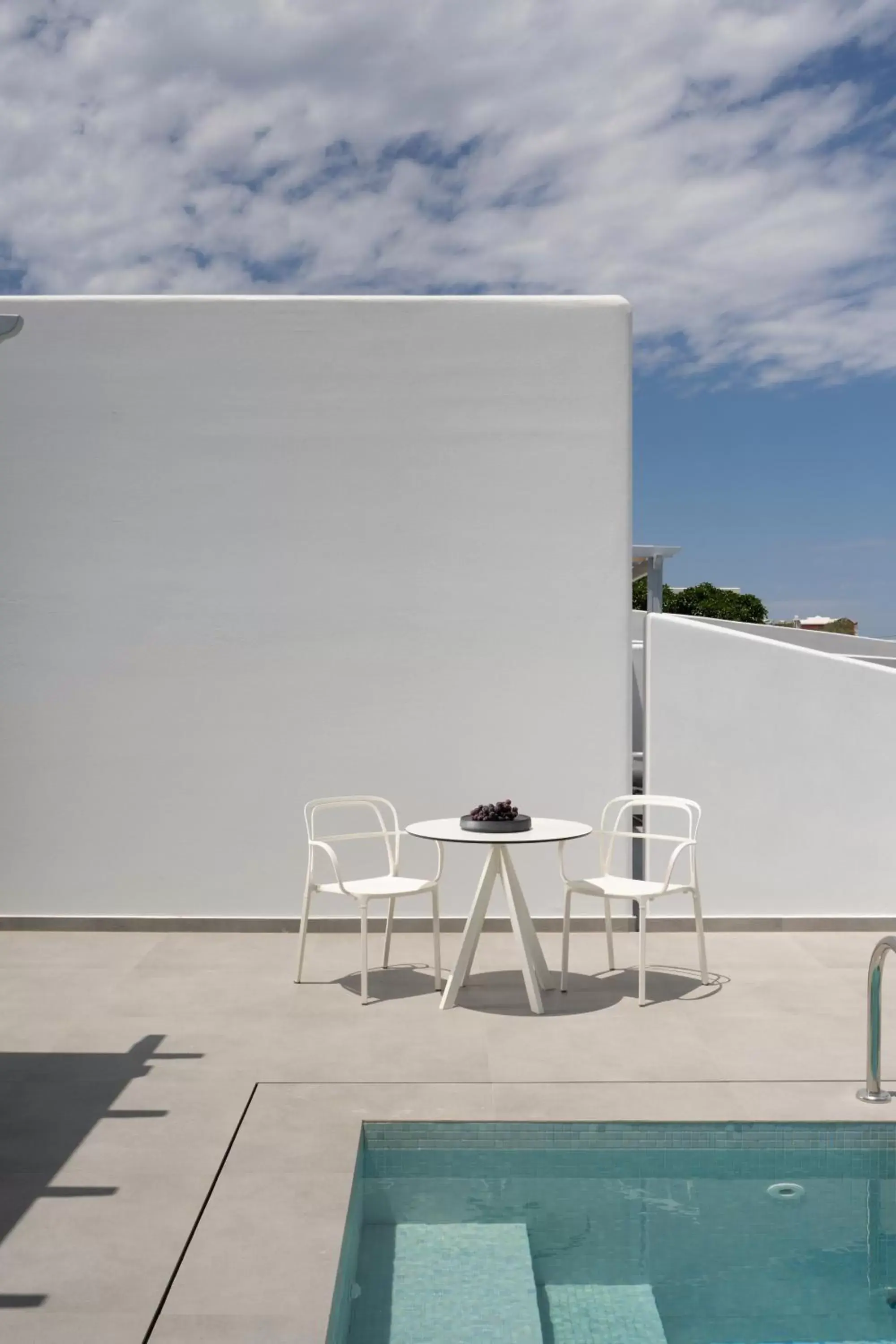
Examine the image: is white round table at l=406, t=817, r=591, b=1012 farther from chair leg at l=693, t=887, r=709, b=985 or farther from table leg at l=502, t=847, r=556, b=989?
chair leg at l=693, t=887, r=709, b=985

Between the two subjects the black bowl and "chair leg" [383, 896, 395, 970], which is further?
"chair leg" [383, 896, 395, 970]

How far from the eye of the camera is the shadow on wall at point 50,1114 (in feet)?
10.1

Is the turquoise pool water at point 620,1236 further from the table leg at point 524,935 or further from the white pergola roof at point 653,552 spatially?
the white pergola roof at point 653,552

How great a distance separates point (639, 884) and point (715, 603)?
112 feet

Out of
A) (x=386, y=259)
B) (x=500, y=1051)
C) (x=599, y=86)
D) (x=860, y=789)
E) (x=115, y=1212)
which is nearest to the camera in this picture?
(x=115, y=1212)

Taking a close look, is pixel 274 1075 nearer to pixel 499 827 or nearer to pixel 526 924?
pixel 526 924

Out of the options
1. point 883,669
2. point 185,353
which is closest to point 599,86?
point 185,353

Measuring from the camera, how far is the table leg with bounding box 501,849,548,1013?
15.9 ft

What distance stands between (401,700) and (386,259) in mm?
9352

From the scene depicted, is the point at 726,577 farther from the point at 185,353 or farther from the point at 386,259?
the point at 185,353

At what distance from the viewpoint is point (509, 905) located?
4996 millimetres

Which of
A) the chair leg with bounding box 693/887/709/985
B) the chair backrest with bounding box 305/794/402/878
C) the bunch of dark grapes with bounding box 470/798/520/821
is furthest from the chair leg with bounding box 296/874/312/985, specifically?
the chair leg with bounding box 693/887/709/985

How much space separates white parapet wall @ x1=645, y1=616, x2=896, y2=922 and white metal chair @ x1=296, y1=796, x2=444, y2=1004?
1.47 m

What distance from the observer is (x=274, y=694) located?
6379mm
